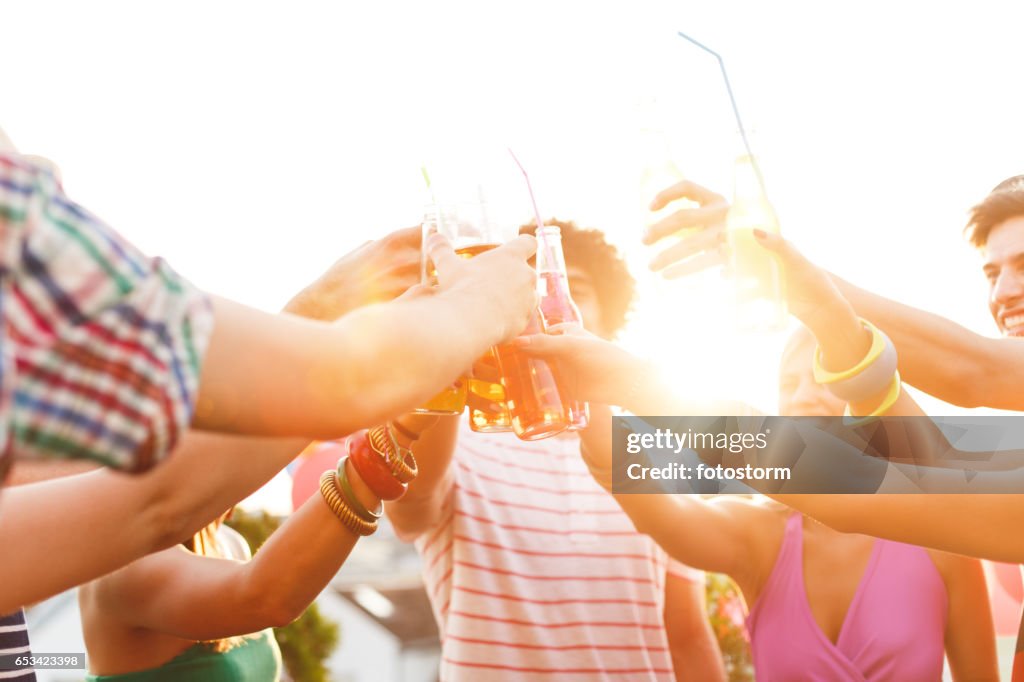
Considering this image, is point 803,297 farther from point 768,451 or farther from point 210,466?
point 210,466

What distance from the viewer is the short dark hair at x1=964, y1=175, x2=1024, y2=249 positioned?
2.67m

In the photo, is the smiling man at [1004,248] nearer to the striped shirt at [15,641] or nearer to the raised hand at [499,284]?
the raised hand at [499,284]

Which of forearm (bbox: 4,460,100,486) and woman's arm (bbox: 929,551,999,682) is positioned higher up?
forearm (bbox: 4,460,100,486)

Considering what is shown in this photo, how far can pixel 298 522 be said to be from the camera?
1.87 meters

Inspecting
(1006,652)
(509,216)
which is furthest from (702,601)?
(1006,652)

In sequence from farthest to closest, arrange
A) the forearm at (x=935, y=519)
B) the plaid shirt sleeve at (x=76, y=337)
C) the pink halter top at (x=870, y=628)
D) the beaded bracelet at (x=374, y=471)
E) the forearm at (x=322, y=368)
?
1. the pink halter top at (x=870, y=628)
2. the beaded bracelet at (x=374, y=471)
3. the forearm at (x=935, y=519)
4. the forearm at (x=322, y=368)
5. the plaid shirt sleeve at (x=76, y=337)

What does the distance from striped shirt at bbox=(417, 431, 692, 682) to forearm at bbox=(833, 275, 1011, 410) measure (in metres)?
0.93

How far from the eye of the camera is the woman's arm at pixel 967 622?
7.81ft

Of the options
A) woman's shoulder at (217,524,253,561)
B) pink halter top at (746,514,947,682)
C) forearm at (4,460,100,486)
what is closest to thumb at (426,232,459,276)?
forearm at (4,460,100,486)

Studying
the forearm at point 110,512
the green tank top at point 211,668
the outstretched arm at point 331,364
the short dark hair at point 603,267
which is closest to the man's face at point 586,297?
the short dark hair at point 603,267

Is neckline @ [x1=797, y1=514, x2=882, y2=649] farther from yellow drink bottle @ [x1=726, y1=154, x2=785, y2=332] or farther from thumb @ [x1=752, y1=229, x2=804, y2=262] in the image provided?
thumb @ [x1=752, y1=229, x2=804, y2=262]

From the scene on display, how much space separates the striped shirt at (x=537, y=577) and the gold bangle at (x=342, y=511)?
773 millimetres

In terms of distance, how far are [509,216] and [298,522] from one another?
783 millimetres

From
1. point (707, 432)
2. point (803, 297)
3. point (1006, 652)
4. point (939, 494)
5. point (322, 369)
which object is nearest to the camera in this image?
point (322, 369)
